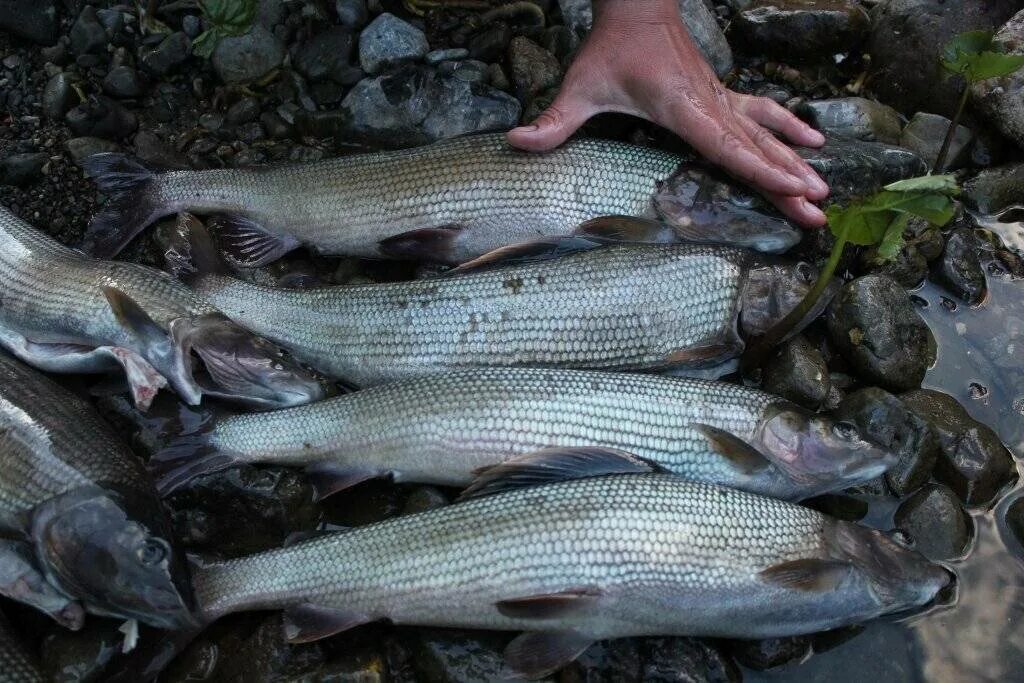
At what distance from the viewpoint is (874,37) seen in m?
6.70

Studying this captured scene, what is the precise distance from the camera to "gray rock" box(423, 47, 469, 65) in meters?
6.16

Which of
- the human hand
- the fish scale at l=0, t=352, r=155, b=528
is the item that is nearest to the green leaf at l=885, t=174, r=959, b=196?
the human hand

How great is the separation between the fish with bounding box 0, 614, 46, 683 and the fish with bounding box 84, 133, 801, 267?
2.55 m

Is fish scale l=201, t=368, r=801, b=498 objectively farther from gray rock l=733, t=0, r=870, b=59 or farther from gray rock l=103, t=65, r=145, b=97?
gray rock l=733, t=0, r=870, b=59

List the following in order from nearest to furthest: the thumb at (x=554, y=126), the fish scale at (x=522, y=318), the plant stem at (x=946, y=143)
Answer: the fish scale at (x=522, y=318)
the thumb at (x=554, y=126)
the plant stem at (x=946, y=143)

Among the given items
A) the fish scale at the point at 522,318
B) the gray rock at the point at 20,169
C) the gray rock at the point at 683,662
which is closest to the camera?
the gray rock at the point at 683,662

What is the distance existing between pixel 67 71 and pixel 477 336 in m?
4.17

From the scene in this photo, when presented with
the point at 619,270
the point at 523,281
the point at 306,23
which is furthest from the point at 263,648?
the point at 306,23

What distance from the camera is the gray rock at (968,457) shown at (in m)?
4.57

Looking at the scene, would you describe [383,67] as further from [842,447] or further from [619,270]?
[842,447]

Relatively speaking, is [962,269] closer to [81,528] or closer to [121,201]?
[81,528]

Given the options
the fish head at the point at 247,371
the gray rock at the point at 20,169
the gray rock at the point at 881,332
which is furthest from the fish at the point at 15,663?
the gray rock at the point at 881,332

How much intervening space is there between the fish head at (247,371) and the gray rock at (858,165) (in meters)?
3.46

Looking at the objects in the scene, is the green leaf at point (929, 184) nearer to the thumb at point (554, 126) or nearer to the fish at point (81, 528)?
the thumb at point (554, 126)
